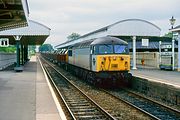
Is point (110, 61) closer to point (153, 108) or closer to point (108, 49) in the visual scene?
point (108, 49)

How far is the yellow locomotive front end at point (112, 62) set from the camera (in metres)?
19.2

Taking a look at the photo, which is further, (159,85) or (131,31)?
(131,31)

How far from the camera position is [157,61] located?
1372 inches

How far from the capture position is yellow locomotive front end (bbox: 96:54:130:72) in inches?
757

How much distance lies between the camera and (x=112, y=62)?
19.4 metres

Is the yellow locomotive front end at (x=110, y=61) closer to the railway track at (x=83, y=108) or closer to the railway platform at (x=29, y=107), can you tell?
the railway track at (x=83, y=108)

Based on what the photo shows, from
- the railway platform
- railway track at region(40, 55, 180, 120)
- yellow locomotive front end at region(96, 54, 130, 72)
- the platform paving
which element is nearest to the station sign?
the platform paving

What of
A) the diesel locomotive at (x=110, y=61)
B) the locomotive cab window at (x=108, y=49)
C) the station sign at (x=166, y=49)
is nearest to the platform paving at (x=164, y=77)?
the diesel locomotive at (x=110, y=61)

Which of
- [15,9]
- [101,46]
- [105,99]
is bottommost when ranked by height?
[105,99]

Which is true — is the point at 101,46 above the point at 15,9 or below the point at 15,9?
below

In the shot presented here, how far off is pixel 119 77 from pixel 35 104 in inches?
285

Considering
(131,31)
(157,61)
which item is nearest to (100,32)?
(131,31)

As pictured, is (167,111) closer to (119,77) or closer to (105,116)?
(105,116)

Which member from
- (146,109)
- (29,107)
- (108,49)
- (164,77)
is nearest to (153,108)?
(146,109)
